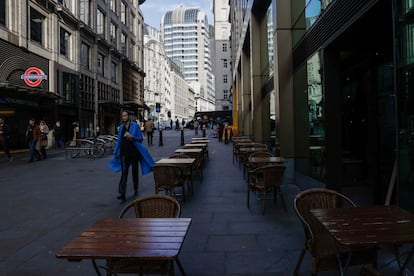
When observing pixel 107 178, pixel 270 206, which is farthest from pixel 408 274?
pixel 107 178

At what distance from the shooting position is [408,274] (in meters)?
3.66

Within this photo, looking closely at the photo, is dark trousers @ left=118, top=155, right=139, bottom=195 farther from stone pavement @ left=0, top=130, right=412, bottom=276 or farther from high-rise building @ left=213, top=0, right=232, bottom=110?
high-rise building @ left=213, top=0, right=232, bottom=110

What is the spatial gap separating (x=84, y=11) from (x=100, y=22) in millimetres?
4458

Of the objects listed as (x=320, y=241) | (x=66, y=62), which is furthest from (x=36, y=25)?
(x=320, y=241)

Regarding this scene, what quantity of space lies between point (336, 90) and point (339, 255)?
17.0 ft

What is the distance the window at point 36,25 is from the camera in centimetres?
2410

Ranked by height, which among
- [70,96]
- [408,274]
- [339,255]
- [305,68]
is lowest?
[408,274]

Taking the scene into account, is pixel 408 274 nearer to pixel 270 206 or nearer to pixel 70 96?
pixel 270 206

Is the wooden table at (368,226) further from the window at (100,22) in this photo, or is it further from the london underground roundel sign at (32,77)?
the window at (100,22)

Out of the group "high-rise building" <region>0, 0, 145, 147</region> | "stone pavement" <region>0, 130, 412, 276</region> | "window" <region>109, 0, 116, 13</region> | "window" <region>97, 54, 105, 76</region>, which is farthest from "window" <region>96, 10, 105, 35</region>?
"stone pavement" <region>0, 130, 412, 276</region>

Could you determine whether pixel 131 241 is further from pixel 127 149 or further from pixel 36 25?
pixel 36 25

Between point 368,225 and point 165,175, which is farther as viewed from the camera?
point 165,175

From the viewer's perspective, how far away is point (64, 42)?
2942cm

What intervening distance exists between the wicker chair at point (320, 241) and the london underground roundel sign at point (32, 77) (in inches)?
858
